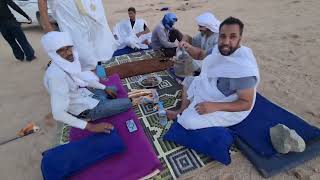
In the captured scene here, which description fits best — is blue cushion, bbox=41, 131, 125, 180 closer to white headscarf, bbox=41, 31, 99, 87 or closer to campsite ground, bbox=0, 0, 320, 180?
campsite ground, bbox=0, 0, 320, 180

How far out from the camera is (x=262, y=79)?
4086 millimetres

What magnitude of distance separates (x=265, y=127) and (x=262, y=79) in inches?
62.9

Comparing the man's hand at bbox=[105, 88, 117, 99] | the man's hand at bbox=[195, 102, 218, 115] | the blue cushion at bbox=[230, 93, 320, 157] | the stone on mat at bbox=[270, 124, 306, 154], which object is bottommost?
the man's hand at bbox=[105, 88, 117, 99]

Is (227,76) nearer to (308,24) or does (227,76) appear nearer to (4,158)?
(4,158)

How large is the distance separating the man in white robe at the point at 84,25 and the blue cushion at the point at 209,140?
1.89 meters

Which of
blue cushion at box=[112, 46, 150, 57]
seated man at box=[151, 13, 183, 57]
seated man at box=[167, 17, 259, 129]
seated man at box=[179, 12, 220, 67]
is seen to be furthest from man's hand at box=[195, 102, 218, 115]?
blue cushion at box=[112, 46, 150, 57]

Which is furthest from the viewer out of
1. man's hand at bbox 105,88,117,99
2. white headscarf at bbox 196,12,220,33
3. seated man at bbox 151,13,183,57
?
seated man at bbox 151,13,183,57

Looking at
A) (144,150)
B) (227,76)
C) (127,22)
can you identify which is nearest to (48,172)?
(144,150)

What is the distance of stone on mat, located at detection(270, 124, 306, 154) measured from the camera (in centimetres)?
236

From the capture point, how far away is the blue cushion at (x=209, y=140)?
2.47 meters

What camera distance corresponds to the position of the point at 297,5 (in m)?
8.16

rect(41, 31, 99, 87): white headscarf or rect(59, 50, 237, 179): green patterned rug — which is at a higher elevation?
rect(41, 31, 99, 87): white headscarf

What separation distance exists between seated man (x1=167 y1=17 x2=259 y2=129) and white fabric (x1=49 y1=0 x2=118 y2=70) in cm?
180

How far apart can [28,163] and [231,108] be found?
7.22 feet
